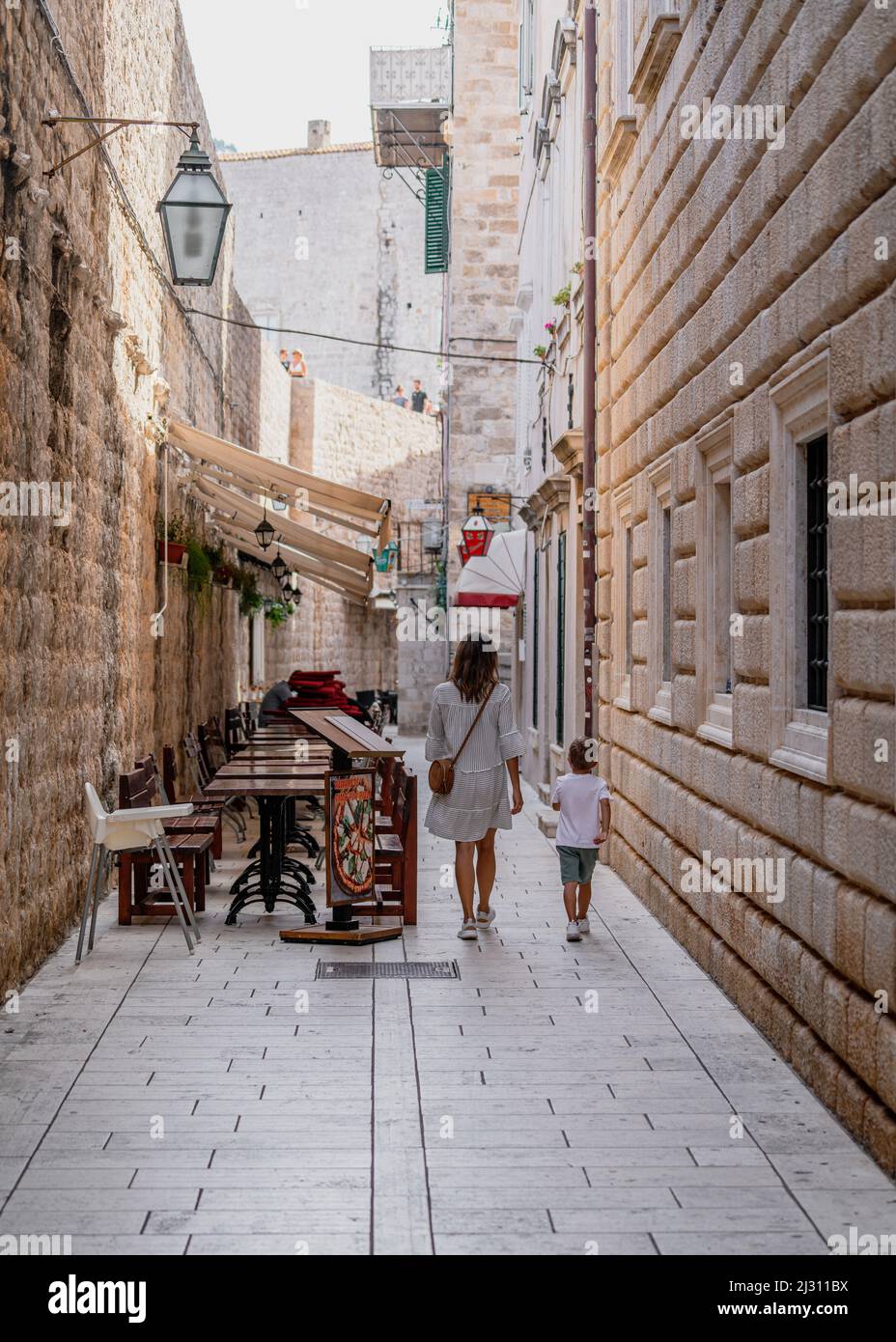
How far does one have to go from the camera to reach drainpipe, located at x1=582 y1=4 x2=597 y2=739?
39.6ft

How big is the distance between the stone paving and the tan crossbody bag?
924 millimetres

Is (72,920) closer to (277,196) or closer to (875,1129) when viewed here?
(875,1129)

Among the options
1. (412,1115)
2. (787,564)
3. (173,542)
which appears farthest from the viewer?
(173,542)

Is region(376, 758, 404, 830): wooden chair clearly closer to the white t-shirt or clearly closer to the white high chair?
the white t-shirt

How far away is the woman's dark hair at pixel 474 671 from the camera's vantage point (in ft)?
28.2

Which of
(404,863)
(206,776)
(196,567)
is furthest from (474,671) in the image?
(196,567)

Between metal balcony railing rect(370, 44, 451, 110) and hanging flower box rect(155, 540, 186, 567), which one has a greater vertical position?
metal balcony railing rect(370, 44, 451, 110)

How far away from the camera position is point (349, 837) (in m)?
8.10

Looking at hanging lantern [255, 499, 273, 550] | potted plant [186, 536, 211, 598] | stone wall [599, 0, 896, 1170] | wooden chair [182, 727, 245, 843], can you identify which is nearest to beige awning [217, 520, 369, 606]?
hanging lantern [255, 499, 273, 550]

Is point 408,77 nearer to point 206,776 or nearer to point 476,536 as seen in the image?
point 476,536

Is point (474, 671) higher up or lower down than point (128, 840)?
higher up

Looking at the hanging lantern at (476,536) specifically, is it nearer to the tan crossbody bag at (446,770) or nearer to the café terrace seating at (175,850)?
the café terrace seating at (175,850)

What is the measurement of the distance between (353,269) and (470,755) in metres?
42.6

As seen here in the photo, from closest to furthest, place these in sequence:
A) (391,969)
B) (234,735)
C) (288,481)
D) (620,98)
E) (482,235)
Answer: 1. (391,969)
2. (620,98)
3. (288,481)
4. (234,735)
5. (482,235)
